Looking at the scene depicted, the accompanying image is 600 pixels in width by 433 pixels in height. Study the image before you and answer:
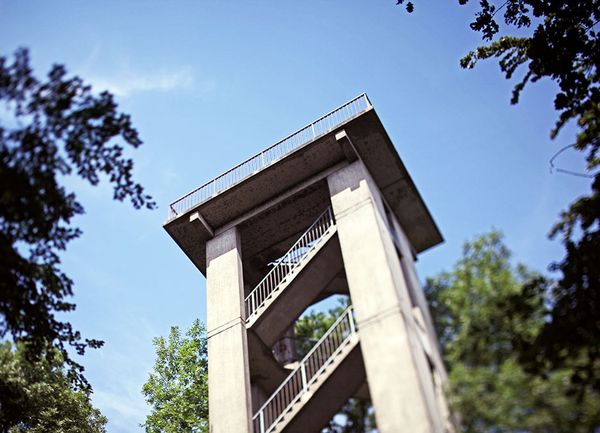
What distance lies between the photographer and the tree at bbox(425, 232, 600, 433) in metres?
9.69

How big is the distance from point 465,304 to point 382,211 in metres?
5.85

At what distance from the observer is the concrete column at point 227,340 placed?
1466cm

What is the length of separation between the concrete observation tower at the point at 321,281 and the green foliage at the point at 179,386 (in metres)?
5.42

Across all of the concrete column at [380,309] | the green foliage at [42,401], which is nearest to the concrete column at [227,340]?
the concrete column at [380,309]

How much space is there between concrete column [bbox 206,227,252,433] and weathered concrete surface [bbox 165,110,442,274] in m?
0.94

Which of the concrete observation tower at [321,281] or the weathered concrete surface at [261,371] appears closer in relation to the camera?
the concrete observation tower at [321,281]

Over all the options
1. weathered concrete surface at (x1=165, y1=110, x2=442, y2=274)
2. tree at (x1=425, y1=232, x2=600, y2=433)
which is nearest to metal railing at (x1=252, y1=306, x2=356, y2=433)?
tree at (x1=425, y1=232, x2=600, y2=433)

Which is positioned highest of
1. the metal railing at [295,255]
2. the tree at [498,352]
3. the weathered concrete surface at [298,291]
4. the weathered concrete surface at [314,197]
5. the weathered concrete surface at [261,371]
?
the weathered concrete surface at [314,197]

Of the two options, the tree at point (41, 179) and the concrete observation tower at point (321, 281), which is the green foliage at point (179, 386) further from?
the tree at point (41, 179)

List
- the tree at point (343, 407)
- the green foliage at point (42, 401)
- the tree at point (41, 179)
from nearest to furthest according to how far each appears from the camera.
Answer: the tree at point (41, 179), the tree at point (343, 407), the green foliage at point (42, 401)

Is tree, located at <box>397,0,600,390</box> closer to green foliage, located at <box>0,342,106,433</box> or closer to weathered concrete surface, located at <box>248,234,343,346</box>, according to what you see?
weathered concrete surface, located at <box>248,234,343,346</box>

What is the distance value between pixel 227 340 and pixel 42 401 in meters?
11.7

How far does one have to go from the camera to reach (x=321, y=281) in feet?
53.7

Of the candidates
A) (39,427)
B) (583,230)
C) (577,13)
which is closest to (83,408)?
(39,427)
